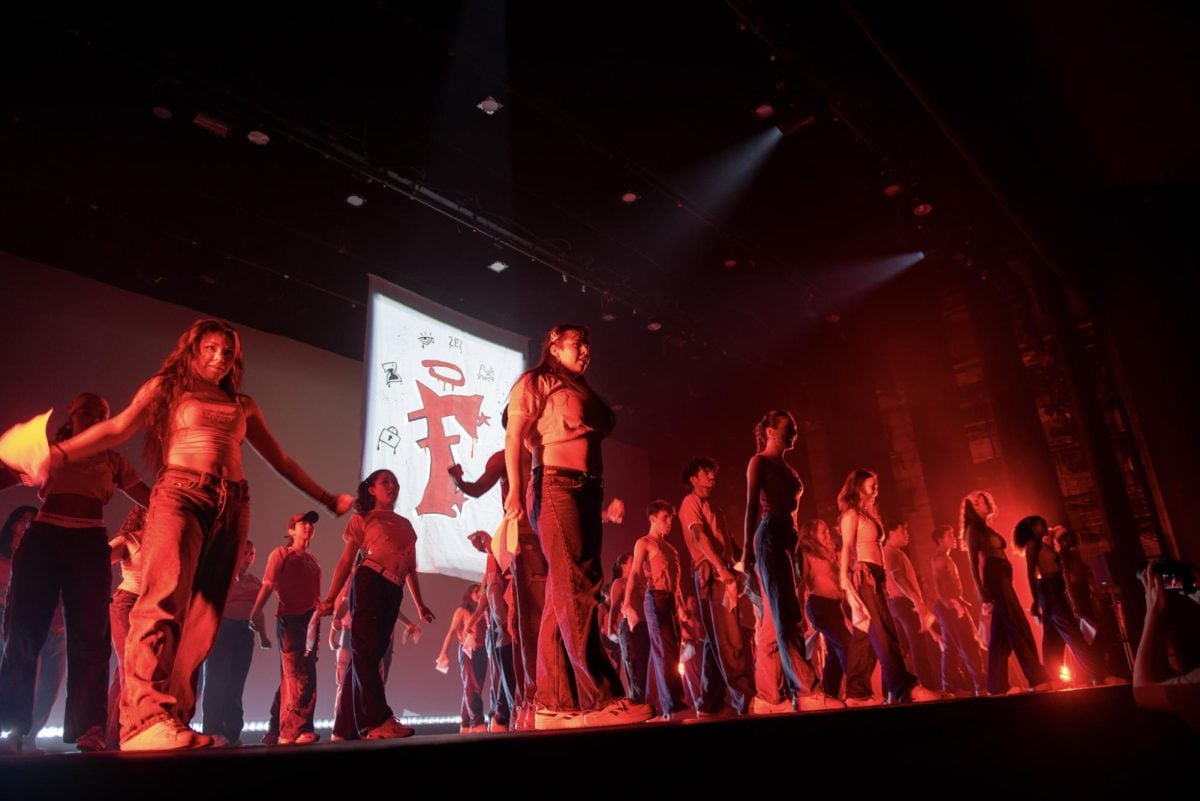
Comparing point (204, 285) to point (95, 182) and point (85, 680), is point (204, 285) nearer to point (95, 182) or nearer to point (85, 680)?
point (95, 182)

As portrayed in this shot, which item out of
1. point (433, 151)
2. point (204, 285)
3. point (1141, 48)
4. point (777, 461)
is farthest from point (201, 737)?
point (204, 285)

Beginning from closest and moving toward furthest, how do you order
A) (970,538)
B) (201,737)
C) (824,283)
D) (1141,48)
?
(201,737), (1141,48), (970,538), (824,283)

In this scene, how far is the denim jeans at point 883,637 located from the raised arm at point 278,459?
3654 mm

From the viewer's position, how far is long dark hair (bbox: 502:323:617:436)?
3.54 m

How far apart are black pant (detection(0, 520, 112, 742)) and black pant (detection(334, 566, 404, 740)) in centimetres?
128

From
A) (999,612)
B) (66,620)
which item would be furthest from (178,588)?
(999,612)

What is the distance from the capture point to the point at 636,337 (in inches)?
526

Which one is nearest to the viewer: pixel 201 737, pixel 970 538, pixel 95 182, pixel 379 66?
pixel 201 737

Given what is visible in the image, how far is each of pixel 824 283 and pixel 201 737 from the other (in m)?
11.8

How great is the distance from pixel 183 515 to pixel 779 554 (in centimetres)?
326

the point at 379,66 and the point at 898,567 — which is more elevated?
the point at 379,66

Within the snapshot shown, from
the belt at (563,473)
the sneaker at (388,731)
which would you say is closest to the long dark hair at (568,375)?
the belt at (563,473)

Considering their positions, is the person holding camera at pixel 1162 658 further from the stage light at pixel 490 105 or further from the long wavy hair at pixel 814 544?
the stage light at pixel 490 105

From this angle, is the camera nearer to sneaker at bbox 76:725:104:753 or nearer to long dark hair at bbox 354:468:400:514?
long dark hair at bbox 354:468:400:514
